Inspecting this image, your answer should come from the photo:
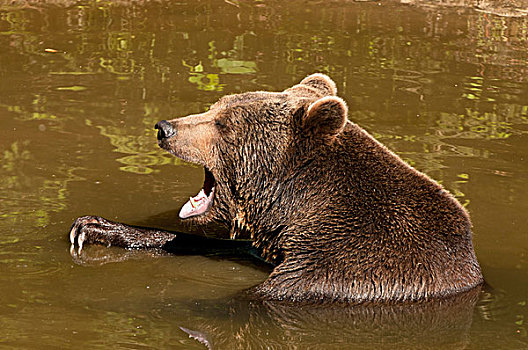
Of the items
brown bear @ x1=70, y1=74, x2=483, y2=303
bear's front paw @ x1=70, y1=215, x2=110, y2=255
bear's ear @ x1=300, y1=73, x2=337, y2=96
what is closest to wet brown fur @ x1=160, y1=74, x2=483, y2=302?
brown bear @ x1=70, y1=74, x2=483, y2=303

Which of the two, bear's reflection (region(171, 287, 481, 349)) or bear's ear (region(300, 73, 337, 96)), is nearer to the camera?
bear's reflection (region(171, 287, 481, 349))

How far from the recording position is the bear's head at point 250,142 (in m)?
6.23

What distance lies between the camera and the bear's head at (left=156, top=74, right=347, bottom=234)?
6234 millimetres

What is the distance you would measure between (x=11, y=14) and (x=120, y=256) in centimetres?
854

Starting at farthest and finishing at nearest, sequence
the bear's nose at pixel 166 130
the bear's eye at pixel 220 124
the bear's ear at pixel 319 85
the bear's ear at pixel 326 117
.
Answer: the bear's ear at pixel 319 85, the bear's eye at pixel 220 124, the bear's nose at pixel 166 130, the bear's ear at pixel 326 117

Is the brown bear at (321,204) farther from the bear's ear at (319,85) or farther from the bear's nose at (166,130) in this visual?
the bear's ear at (319,85)

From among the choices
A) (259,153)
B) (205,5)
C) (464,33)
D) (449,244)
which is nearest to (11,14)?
(205,5)

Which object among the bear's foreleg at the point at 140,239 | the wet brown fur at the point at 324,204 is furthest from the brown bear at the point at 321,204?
the bear's foreleg at the point at 140,239

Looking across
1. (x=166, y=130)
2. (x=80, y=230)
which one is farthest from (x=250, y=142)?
(x=80, y=230)

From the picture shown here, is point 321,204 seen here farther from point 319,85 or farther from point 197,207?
point 319,85

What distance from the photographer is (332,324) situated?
5.71 meters

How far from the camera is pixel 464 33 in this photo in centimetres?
1460

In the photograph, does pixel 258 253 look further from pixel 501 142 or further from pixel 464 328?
pixel 501 142

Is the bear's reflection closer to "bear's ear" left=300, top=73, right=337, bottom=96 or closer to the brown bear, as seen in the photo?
the brown bear
